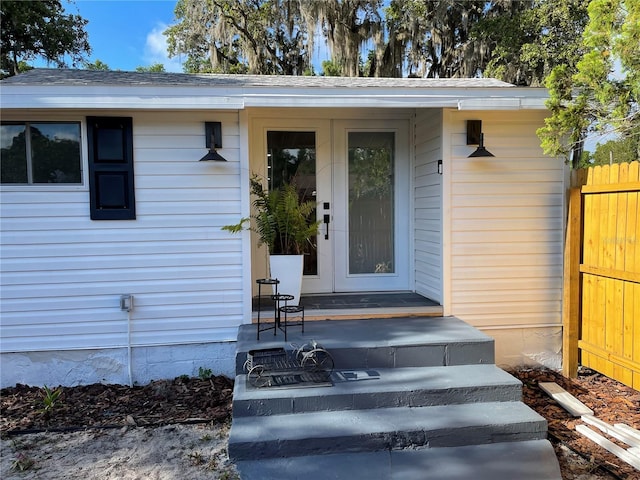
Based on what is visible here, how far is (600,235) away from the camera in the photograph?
3785 millimetres

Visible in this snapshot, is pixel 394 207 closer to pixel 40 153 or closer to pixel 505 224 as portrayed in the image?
pixel 505 224

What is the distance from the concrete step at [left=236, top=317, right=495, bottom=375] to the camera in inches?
129

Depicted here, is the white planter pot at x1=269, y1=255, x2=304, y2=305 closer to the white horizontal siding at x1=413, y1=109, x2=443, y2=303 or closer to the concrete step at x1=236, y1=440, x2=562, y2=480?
the white horizontal siding at x1=413, y1=109, x2=443, y2=303

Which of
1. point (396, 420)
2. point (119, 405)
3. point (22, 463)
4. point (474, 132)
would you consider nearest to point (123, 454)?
point (22, 463)

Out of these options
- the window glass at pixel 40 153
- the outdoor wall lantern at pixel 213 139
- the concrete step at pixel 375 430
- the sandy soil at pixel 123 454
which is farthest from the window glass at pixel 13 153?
the concrete step at pixel 375 430

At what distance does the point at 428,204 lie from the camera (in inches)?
176

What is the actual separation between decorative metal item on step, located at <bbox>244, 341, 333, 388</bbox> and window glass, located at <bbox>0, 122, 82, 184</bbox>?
224 centimetres

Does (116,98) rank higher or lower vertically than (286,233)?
higher

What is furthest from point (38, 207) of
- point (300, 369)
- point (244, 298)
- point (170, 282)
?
point (300, 369)

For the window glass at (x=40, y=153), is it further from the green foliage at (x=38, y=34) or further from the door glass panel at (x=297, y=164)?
the green foliage at (x=38, y=34)

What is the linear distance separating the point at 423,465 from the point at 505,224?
252 centimetres

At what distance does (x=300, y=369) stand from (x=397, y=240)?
2.25 metres

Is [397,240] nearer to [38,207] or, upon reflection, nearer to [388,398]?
[388,398]

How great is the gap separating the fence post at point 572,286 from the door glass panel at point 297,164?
2450 millimetres
